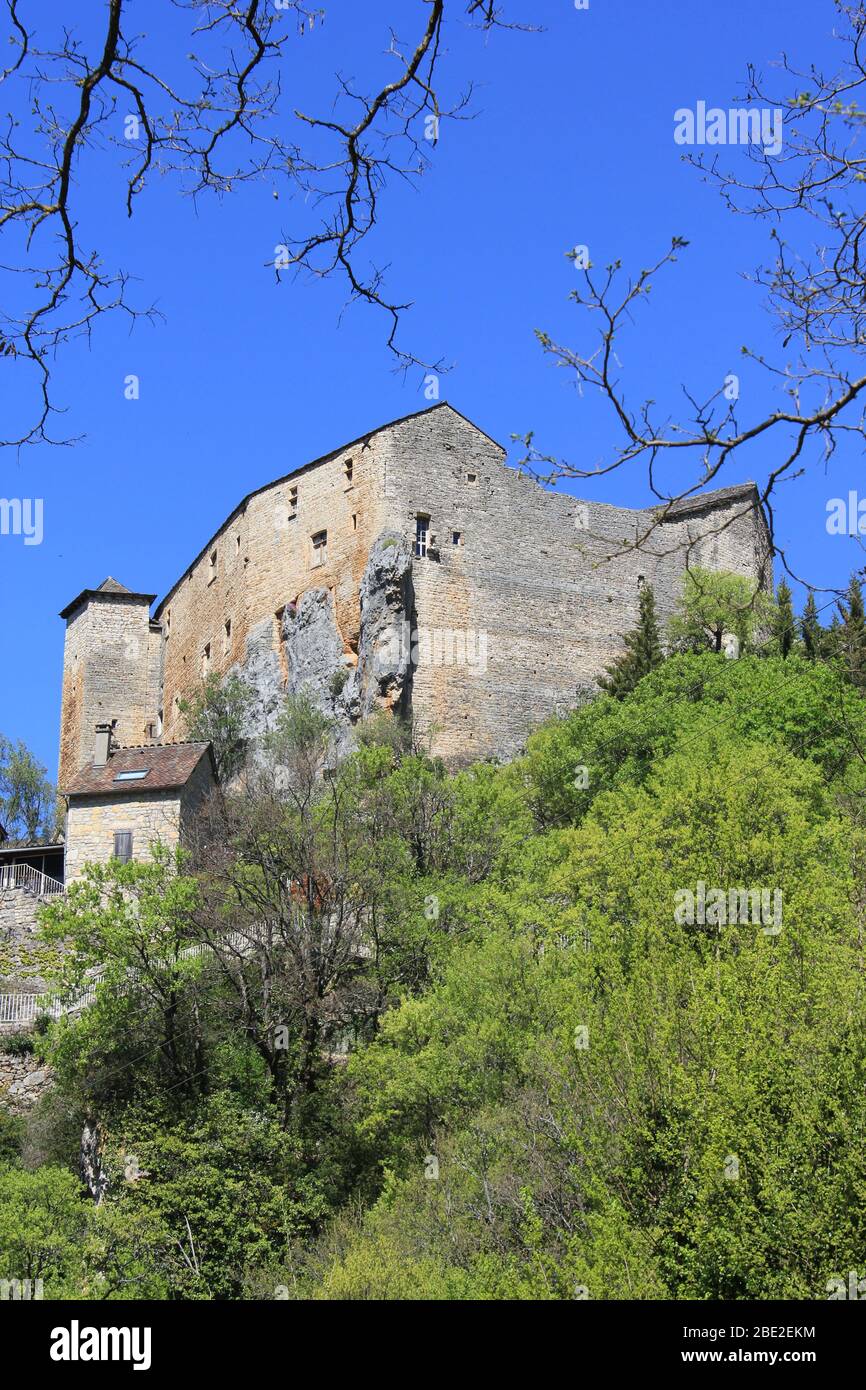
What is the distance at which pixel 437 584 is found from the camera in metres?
47.0

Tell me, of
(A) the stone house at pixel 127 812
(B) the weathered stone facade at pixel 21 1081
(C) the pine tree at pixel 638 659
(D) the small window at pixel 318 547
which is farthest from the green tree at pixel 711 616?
(B) the weathered stone facade at pixel 21 1081

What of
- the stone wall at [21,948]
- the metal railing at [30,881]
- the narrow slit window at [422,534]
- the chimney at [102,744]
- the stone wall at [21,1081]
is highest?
the narrow slit window at [422,534]

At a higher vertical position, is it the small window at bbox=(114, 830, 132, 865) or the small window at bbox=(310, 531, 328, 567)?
the small window at bbox=(310, 531, 328, 567)

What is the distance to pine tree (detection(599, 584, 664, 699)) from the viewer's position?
1715 inches

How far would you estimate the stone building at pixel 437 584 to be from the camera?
45938mm

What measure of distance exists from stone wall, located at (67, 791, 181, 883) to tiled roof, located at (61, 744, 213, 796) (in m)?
0.22

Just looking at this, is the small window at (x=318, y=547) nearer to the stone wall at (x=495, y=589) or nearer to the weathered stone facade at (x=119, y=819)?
the stone wall at (x=495, y=589)

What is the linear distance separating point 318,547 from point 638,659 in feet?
38.2

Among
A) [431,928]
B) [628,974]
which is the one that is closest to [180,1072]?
[431,928]

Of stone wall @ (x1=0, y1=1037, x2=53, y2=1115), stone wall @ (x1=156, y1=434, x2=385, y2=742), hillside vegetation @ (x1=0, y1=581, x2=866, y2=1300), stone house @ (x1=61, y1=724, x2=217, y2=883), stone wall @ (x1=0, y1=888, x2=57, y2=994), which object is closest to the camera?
hillside vegetation @ (x1=0, y1=581, x2=866, y2=1300)

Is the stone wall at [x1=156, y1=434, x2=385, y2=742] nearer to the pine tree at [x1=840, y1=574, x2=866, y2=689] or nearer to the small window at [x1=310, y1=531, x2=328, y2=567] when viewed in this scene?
the small window at [x1=310, y1=531, x2=328, y2=567]

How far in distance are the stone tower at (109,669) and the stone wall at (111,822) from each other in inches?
845

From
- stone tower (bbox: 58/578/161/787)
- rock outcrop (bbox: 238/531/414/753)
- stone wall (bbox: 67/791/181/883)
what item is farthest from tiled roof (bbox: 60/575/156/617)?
stone wall (bbox: 67/791/181/883)

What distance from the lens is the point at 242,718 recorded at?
49188mm
